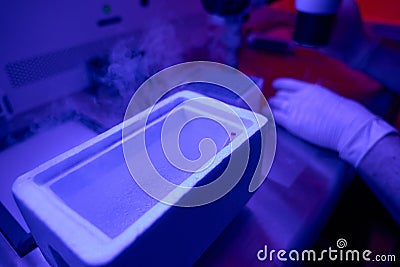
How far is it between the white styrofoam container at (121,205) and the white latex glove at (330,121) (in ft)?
1.21

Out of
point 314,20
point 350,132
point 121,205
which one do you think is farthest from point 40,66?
point 350,132

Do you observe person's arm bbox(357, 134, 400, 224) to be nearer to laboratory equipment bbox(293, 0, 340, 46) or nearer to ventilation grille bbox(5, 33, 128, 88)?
laboratory equipment bbox(293, 0, 340, 46)

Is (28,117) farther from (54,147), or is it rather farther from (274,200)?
(274,200)

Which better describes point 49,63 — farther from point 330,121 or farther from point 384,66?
point 384,66

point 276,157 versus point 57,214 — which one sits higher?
point 57,214

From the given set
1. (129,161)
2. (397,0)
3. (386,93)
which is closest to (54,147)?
(129,161)

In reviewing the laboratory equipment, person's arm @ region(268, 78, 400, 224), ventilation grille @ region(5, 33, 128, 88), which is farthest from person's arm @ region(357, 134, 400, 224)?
ventilation grille @ region(5, 33, 128, 88)

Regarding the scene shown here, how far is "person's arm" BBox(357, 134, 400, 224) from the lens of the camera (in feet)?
2.44

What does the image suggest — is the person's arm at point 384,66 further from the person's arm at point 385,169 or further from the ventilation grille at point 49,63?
the ventilation grille at point 49,63

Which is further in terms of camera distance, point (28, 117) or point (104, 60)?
point (104, 60)

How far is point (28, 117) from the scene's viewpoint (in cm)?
85

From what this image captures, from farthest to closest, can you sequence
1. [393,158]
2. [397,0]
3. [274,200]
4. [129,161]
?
[397,0]
[393,158]
[274,200]
[129,161]

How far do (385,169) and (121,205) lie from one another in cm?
72

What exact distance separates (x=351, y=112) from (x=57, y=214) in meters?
0.86
